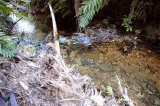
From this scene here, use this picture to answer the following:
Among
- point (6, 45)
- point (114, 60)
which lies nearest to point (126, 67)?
point (114, 60)

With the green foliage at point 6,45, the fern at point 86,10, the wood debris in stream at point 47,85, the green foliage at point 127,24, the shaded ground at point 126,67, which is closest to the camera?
the green foliage at point 6,45

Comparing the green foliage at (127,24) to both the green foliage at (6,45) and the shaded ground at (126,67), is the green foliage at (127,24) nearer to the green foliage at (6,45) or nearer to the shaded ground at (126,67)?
the shaded ground at (126,67)

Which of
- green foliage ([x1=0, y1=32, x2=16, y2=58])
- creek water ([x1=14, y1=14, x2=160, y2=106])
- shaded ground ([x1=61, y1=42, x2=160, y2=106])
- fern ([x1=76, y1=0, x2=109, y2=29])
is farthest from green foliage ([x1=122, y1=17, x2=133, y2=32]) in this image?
green foliage ([x1=0, y1=32, x2=16, y2=58])

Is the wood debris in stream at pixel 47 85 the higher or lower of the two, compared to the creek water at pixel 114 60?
higher

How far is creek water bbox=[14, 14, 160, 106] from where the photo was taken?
10.7ft

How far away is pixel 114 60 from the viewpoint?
3.69 meters

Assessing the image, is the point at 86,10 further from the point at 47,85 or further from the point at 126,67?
the point at 47,85

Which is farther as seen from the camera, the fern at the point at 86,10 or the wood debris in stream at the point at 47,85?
the fern at the point at 86,10

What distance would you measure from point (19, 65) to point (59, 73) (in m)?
0.28

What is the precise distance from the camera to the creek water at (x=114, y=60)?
325 cm

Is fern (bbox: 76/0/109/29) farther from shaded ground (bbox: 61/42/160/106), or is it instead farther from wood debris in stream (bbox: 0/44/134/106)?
wood debris in stream (bbox: 0/44/134/106)

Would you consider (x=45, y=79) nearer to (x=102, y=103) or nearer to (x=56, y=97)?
(x=56, y=97)

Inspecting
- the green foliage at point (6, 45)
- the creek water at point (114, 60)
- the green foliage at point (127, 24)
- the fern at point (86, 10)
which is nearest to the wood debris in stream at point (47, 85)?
the green foliage at point (6, 45)

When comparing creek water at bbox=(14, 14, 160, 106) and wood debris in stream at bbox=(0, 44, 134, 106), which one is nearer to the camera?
wood debris in stream at bbox=(0, 44, 134, 106)
